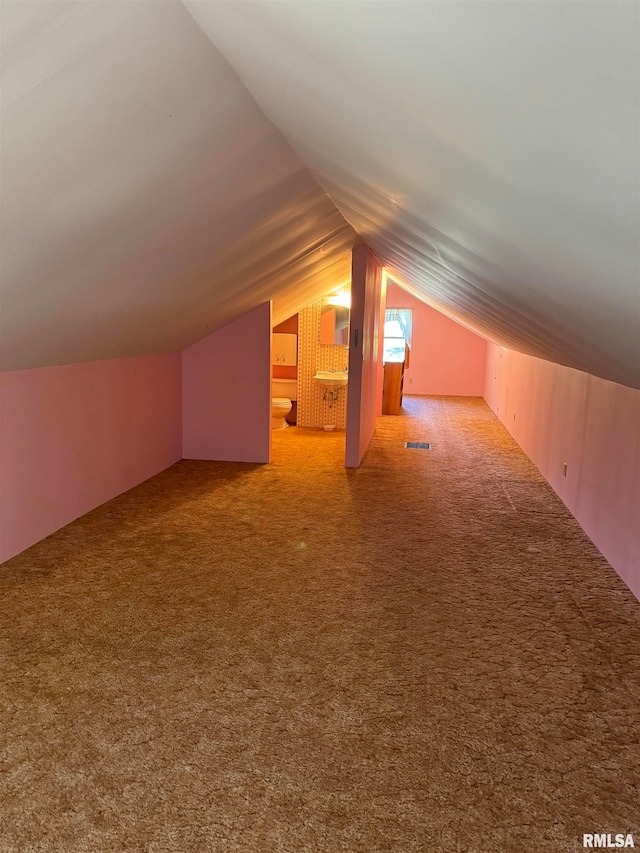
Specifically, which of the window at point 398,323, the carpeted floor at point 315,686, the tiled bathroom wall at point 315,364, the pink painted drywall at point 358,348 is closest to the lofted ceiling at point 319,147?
the carpeted floor at point 315,686

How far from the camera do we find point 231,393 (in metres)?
6.15

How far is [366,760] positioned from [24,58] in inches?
87.5

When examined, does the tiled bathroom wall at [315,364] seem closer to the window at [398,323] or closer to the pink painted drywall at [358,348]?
the pink painted drywall at [358,348]

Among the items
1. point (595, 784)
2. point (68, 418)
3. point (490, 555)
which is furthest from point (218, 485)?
point (595, 784)

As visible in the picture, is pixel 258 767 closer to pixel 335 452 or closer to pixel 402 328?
pixel 335 452

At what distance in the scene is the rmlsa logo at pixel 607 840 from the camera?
1.67 metres

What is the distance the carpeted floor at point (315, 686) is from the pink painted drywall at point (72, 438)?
0.21 m

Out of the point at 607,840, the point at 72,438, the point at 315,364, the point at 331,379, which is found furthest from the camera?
the point at 315,364

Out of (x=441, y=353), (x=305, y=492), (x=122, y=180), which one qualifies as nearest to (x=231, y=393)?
(x=305, y=492)

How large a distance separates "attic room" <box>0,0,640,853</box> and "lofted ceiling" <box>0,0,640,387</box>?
0.01m

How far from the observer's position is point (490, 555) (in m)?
3.77

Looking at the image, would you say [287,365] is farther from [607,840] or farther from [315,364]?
[607,840]

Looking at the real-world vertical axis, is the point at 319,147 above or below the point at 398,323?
above

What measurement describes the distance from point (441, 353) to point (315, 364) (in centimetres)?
467
